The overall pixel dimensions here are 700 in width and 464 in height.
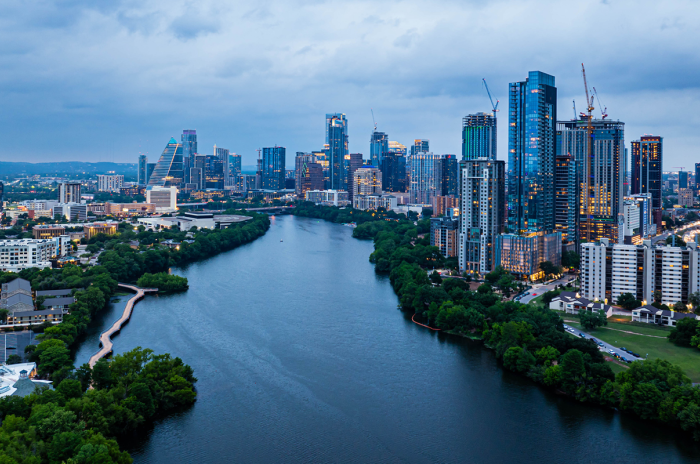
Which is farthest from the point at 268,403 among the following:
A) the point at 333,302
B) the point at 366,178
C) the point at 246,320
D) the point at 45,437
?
the point at 366,178

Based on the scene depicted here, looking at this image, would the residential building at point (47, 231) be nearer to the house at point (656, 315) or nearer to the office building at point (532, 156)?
the office building at point (532, 156)

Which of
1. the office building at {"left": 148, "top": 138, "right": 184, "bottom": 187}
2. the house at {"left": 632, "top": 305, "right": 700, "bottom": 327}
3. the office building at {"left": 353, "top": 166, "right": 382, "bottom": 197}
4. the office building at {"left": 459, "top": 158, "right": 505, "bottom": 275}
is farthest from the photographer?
the office building at {"left": 148, "top": 138, "right": 184, "bottom": 187}

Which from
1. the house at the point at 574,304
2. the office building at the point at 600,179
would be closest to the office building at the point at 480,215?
the house at the point at 574,304

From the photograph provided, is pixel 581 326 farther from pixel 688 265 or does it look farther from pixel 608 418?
pixel 608 418

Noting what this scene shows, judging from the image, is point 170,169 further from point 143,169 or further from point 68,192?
point 143,169

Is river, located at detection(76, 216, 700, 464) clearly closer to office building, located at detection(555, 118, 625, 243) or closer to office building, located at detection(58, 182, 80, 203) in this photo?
office building, located at detection(555, 118, 625, 243)

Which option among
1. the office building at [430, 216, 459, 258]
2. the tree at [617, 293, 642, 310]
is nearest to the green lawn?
the tree at [617, 293, 642, 310]

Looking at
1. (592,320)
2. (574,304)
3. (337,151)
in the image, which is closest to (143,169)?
(337,151)
